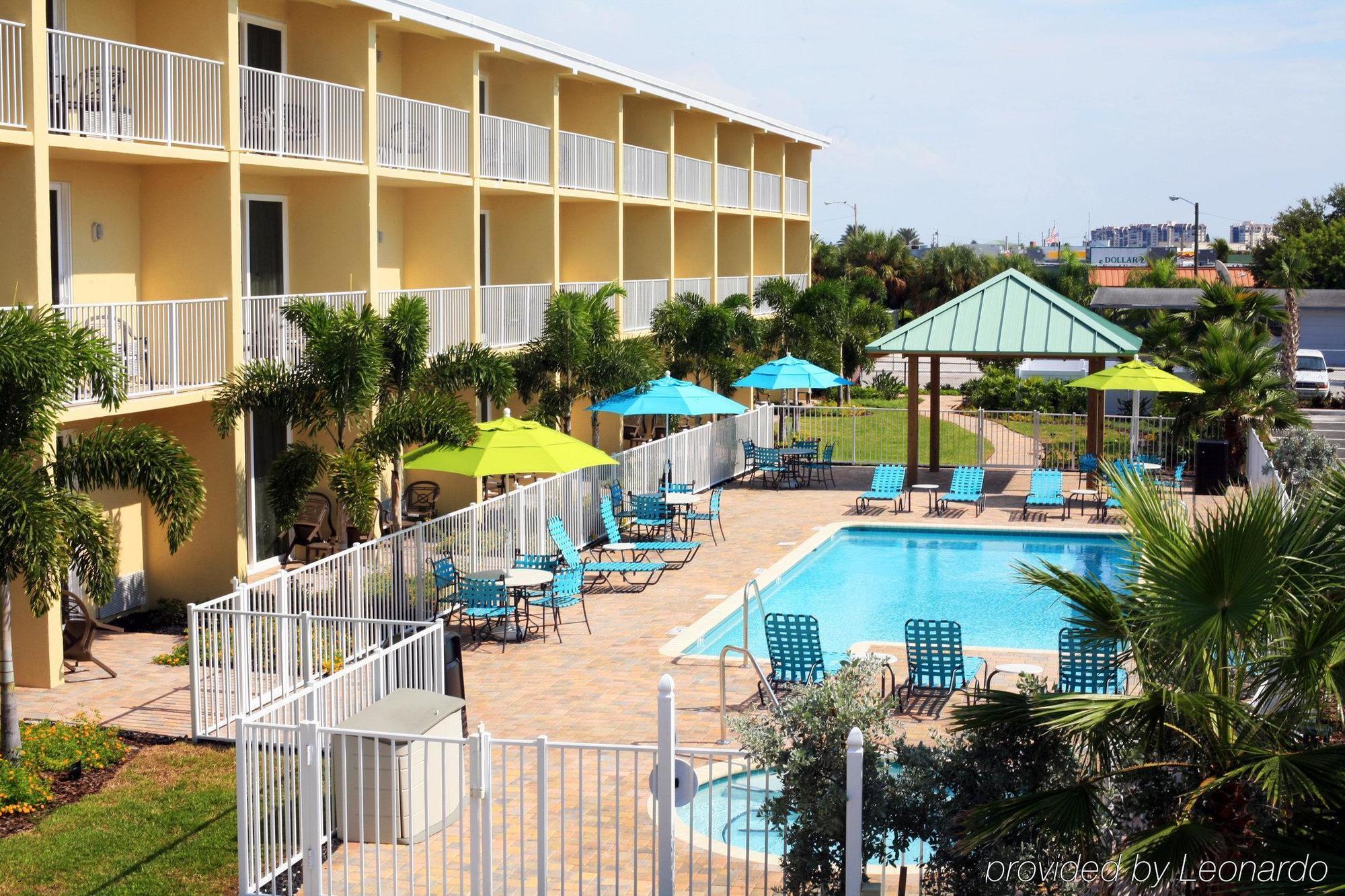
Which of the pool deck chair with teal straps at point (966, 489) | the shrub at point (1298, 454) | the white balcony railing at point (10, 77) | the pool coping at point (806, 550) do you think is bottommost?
the pool coping at point (806, 550)

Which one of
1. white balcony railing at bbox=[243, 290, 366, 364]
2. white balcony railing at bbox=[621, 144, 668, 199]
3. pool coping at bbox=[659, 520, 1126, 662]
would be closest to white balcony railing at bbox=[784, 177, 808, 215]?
white balcony railing at bbox=[621, 144, 668, 199]

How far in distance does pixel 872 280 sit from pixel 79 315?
39.9 meters

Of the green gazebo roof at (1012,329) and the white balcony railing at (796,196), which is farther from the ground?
the white balcony railing at (796,196)

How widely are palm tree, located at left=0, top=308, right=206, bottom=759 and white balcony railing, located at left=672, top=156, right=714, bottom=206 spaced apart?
23.7 m

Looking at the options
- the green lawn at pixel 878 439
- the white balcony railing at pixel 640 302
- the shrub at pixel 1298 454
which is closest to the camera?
the shrub at pixel 1298 454

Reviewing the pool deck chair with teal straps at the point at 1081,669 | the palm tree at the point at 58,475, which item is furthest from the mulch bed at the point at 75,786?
the pool deck chair with teal straps at the point at 1081,669

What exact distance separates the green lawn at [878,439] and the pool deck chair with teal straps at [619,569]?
10393mm

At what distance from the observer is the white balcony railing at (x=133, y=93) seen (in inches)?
637

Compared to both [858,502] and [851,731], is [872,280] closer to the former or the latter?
[858,502]

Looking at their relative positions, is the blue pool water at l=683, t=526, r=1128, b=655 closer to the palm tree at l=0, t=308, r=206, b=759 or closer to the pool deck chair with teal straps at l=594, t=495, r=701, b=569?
the pool deck chair with teal straps at l=594, t=495, r=701, b=569

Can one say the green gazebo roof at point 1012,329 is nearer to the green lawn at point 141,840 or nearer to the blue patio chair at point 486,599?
the blue patio chair at point 486,599

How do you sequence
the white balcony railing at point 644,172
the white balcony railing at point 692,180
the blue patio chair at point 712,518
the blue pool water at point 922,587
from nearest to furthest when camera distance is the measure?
1. the blue pool water at point 922,587
2. the blue patio chair at point 712,518
3. the white balcony railing at point 644,172
4. the white balcony railing at point 692,180

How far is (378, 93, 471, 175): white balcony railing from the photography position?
890 inches

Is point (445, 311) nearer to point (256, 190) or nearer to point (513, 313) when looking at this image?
point (513, 313)
